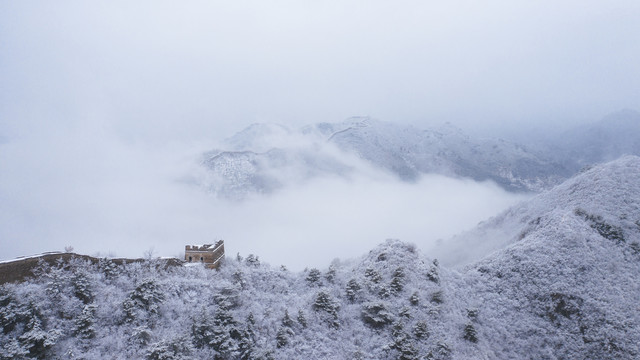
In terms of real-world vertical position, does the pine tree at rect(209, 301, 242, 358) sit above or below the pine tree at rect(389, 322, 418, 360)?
above

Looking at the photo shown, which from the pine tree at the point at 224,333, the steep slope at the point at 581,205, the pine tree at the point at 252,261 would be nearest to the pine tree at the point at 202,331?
the pine tree at the point at 224,333

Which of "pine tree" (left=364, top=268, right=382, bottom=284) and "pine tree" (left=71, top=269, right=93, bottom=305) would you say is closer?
"pine tree" (left=71, top=269, right=93, bottom=305)

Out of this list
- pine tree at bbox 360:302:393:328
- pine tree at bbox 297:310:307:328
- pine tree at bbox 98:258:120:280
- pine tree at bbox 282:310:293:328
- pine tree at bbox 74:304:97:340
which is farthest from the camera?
pine tree at bbox 360:302:393:328

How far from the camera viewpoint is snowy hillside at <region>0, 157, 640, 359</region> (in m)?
23.1

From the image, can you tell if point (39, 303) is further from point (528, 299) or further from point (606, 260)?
point (606, 260)

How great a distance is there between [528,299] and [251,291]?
30.5m

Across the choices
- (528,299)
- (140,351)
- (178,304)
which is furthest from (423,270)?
(140,351)

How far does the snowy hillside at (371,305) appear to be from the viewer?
911 inches

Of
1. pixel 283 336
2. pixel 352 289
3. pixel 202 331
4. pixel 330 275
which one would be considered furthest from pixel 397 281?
pixel 202 331

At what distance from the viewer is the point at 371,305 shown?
32719mm

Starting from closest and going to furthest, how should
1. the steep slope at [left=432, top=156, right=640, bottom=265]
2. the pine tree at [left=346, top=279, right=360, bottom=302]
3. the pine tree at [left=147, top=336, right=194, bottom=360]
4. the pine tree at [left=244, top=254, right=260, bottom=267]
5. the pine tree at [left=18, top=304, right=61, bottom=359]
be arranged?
1. the pine tree at [left=18, top=304, right=61, bottom=359]
2. the pine tree at [left=147, top=336, right=194, bottom=360]
3. the pine tree at [left=346, top=279, right=360, bottom=302]
4. the pine tree at [left=244, top=254, right=260, bottom=267]
5. the steep slope at [left=432, top=156, right=640, bottom=265]

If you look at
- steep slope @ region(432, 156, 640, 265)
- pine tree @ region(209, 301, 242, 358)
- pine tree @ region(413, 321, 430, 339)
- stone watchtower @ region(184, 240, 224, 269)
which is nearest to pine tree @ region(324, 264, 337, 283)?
pine tree @ region(413, 321, 430, 339)

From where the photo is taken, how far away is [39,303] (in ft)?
74.4

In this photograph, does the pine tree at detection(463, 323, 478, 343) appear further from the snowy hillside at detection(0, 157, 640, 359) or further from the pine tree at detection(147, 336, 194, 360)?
the pine tree at detection(147, 336, 194, 360)
